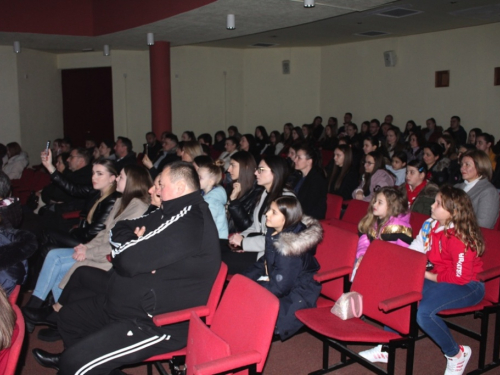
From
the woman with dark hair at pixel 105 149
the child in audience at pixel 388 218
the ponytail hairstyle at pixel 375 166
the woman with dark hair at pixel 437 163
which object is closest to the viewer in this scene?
the child in audience at pixel 388 218

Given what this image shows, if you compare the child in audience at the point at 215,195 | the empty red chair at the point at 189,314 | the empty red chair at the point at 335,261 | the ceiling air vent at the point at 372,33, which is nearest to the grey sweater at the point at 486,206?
the empty red chair at the point at 335,261

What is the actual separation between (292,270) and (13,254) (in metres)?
1.60

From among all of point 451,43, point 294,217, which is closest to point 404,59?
point 451,43

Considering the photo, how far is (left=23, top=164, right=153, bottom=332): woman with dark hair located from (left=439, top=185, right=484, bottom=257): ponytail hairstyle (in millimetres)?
2078

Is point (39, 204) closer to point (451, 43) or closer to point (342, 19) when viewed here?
point (342, 19)

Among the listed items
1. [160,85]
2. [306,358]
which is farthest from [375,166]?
[160,85]

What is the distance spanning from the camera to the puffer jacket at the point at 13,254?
108 inches

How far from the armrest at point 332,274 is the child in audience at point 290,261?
4 centimetres

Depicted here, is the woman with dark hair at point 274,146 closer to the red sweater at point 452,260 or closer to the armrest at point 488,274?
the red sweater at point 452,260

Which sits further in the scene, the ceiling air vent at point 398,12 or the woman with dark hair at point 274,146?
the woman with dark hair at point 274,146

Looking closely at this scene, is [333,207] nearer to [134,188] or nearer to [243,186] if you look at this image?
[243,186]

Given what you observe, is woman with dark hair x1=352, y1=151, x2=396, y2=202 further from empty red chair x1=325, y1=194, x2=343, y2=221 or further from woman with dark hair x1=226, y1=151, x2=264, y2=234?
woman with dark hair x1=226, y1=151, x2=264, y2=234

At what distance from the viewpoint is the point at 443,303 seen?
8.98 ft

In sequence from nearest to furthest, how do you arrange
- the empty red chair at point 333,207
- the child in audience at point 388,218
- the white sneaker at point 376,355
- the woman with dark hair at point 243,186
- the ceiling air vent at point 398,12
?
the white sneaker at point 376,355
the child in audience at point 388,218
the woman with dark hair at point 243,186
the empty red chair at point 333,207
the ceiling air vent at point 398,12
